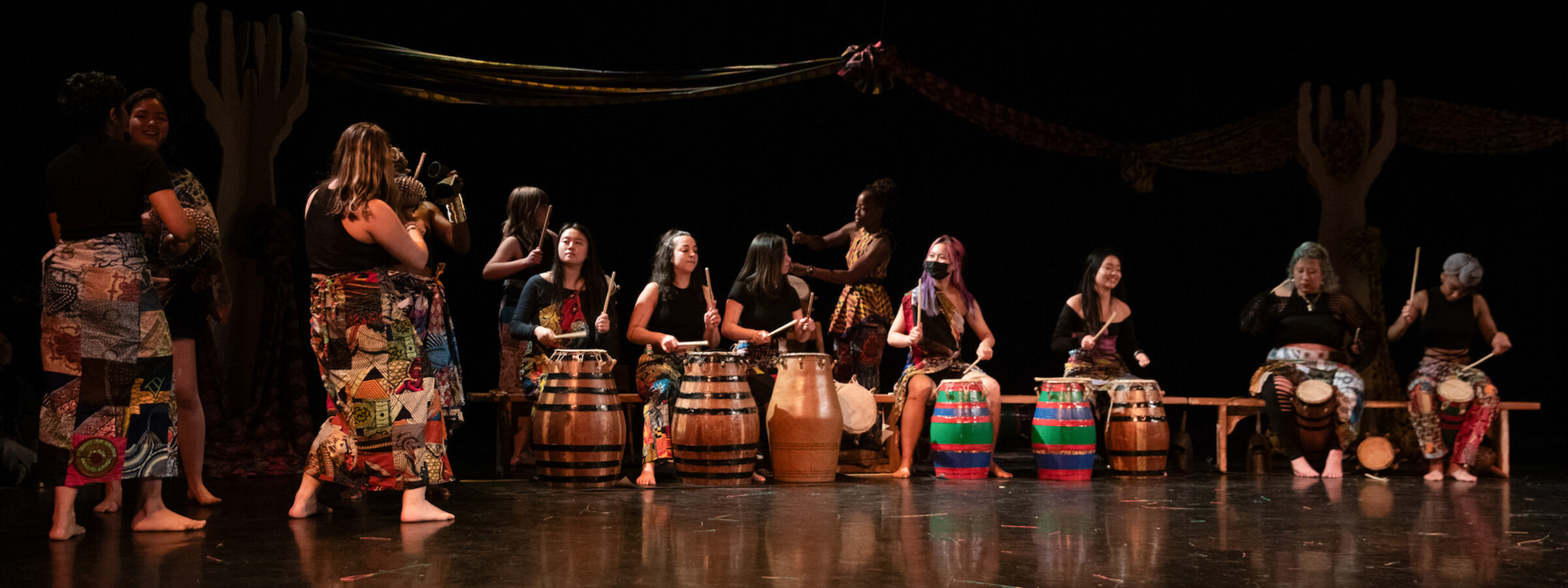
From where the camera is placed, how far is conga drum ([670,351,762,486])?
5.02m

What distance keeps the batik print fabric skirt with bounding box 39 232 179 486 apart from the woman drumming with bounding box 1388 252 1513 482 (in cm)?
562

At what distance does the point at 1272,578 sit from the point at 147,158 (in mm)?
3241

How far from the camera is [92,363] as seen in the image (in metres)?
3.29

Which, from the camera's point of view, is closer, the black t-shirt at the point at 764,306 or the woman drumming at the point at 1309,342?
the black t-shirt at the point at 764,306

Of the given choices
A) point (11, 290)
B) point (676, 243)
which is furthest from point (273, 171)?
point (676, 243)

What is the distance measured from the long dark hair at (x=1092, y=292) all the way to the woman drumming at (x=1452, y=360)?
5.25ft

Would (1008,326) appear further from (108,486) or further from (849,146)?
(108,486)

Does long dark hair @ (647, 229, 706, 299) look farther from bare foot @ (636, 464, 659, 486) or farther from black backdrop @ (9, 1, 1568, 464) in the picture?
black backdrop @ (9, 1, 1568, 464)

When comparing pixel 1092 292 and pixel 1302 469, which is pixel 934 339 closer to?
pixel 1092 292

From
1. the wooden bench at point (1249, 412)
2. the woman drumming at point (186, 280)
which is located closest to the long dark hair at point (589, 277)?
the woman drumming at point (186, 280)

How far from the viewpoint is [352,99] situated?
630 cm

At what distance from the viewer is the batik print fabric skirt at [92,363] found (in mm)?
3279

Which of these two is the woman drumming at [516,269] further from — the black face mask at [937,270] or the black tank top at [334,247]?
the black tank top at [334,247]

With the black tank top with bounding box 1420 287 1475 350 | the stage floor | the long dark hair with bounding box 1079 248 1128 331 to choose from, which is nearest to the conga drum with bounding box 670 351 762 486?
the stage floor
